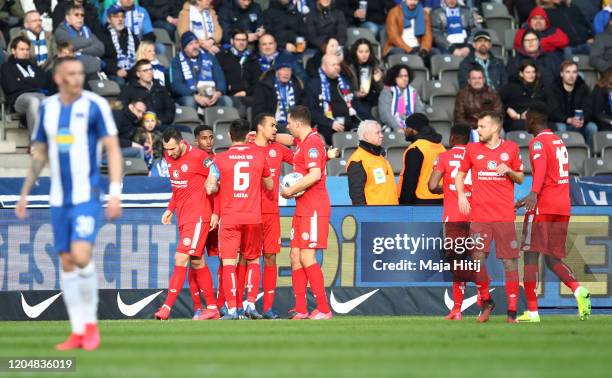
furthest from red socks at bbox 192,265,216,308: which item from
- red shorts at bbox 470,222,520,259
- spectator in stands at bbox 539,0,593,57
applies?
spectator in stands at bbox 539,0,593,57

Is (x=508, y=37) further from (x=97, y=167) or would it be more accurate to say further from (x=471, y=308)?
(x=97, y=167)

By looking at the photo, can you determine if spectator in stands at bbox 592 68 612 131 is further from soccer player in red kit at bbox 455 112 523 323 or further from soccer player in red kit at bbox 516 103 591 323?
soccer player in red kit at bbox 455 112 523 323

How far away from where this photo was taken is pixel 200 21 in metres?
22.6

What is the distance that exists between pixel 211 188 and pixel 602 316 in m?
4.82

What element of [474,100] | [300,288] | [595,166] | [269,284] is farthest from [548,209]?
[474,100]

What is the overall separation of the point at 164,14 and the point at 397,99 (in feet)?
14.9

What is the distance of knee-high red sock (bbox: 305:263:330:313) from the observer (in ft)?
50.2

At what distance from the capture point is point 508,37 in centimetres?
2544

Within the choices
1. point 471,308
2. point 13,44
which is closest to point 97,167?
point 471,308

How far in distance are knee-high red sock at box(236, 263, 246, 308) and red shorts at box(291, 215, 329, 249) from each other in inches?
39.9

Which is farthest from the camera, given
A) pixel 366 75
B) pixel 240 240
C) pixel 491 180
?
pixel 366 75

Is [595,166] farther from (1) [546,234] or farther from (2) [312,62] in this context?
(1) [546,234]

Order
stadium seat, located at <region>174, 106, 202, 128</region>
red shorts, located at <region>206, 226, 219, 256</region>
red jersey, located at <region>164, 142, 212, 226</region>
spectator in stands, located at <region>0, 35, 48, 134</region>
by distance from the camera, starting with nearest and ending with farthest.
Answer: red jersey, located at <region>164, 142, 212, 226</region>, red shorts, located at <region>206, 226, 219, 256</region>, spectator in stands, located at <region>0, 35, 48, 134</region>, stadium seat, located at <region>174, 106, 202, 128</region>

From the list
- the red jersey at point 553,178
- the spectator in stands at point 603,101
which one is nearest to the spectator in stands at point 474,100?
the spectator in stands at point 603,101
